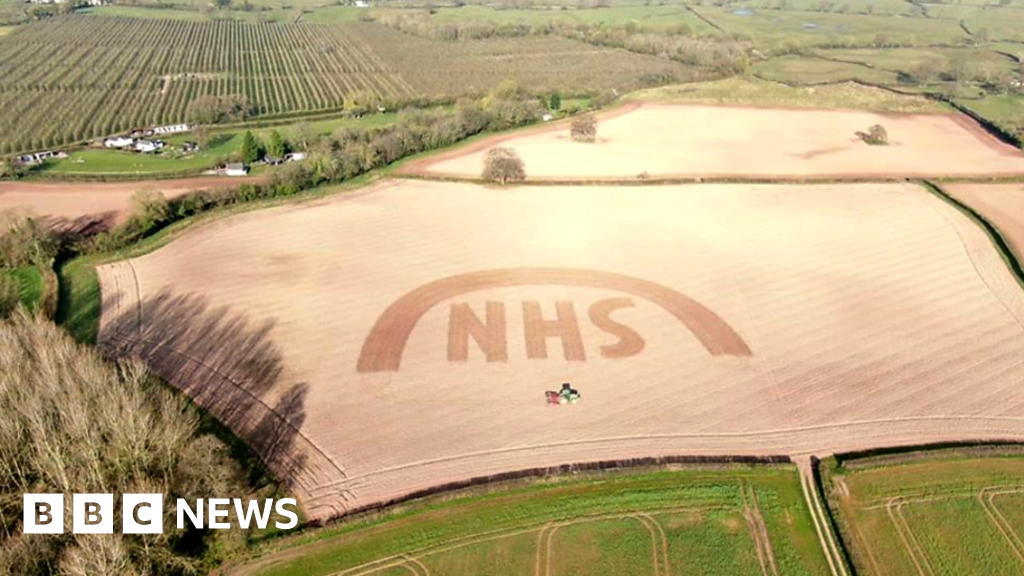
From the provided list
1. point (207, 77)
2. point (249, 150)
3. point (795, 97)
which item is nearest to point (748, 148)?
point (795, 97)

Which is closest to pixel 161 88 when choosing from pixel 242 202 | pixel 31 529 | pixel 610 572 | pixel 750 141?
pixel 242 202

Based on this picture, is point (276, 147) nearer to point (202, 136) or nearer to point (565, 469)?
point (202, 136)

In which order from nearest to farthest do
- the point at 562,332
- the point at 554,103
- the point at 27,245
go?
1. the point at 562,332
2. the point at 27,245
3. the point at 554,103

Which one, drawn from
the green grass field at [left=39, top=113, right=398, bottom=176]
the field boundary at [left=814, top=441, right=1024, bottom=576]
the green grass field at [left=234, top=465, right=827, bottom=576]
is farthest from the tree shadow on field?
the green grass field at [left=39, top=113, right=398, bottom=176]

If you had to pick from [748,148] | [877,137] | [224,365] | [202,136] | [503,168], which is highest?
[877,137]

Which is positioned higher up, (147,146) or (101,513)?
(147,146)

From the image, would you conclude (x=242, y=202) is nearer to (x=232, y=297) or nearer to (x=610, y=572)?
(x=232, y=297)
